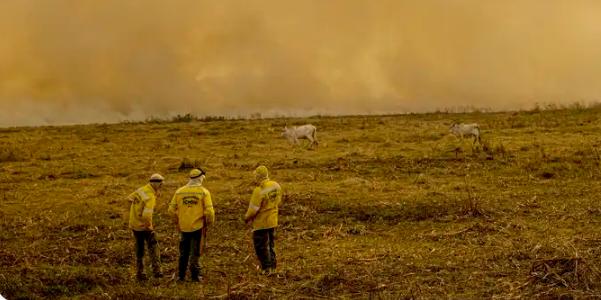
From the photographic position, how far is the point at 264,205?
12.8 m

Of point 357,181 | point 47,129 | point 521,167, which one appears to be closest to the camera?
point 357,181

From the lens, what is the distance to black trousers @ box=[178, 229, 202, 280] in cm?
1248

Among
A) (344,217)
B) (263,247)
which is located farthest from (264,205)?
(344,217)

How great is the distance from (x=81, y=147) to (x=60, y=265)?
856 inches

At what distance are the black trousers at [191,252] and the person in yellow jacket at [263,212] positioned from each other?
98 cm

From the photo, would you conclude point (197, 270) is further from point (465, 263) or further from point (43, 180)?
point (43, 180)

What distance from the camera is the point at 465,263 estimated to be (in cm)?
1329

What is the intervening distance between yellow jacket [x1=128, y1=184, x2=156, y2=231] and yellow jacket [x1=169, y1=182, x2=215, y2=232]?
1.50 feet

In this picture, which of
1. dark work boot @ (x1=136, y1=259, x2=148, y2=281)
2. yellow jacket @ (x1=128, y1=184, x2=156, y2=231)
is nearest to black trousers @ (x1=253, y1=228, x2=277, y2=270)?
yellow jacket @ (x1=128, y1=184, x2=156, y2=231)

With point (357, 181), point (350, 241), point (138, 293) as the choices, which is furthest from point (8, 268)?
point (357, 181)

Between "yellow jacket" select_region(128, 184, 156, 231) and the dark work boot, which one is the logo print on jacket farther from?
the dark work boot

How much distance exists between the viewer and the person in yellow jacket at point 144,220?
12539mm

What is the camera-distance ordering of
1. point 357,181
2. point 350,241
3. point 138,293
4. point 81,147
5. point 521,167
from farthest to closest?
point 81,147 < point 521,167 < point 357,181 < point 350,241 < point 138,293

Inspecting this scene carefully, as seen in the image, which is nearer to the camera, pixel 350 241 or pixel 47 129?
pixel 350 241
